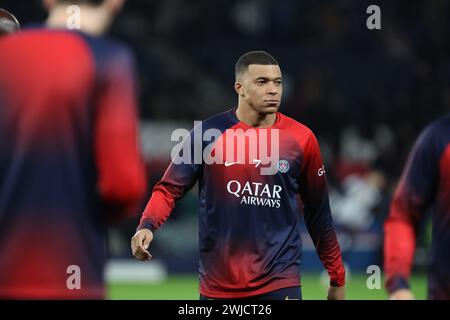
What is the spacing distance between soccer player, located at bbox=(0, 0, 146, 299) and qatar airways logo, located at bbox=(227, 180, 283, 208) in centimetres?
236

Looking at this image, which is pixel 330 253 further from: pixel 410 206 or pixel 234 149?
pixel 410 206

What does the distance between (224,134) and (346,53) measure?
45.5 ft

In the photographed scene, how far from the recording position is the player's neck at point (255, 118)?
6188 mm

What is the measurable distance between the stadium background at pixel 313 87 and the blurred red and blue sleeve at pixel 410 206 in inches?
344

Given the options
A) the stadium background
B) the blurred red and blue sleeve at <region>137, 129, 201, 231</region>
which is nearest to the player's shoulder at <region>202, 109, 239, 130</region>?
the blurred red and blue sleeve at <region>137, 129, 201, 231</region>

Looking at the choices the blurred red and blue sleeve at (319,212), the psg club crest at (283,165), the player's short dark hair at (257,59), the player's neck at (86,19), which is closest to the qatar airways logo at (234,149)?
the psg club crest at (283,165)

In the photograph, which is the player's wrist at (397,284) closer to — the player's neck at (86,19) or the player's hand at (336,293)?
the player's hand at (336,293)

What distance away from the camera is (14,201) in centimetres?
353

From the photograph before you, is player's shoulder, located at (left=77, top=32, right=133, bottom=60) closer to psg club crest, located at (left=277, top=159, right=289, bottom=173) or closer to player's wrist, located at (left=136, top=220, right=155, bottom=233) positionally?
player's wrist, located at (left=136, top=220, right=155, bottom=233)

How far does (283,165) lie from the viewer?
238 inches

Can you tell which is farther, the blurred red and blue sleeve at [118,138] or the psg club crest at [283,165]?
the psg club crest at [283,165]
